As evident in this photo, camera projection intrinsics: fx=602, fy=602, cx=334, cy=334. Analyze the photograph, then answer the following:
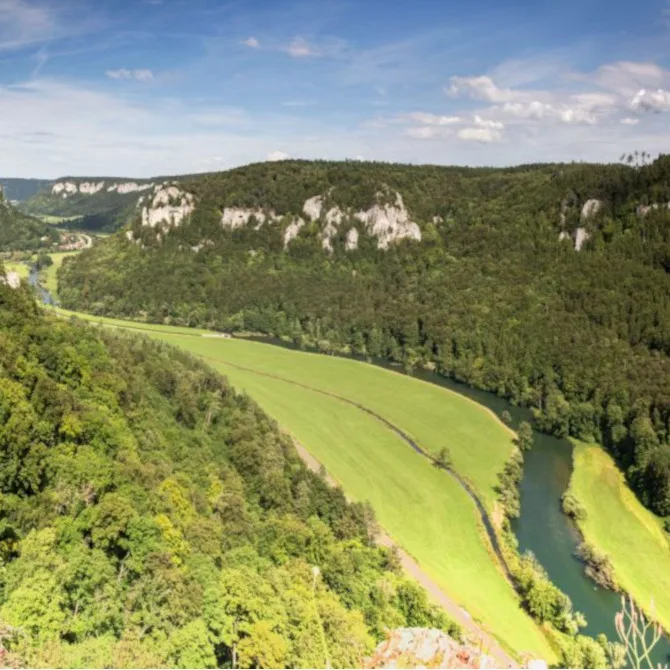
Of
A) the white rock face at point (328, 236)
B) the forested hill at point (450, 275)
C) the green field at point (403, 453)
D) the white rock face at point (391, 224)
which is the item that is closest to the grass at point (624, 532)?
the forested hill at point (450, 275)

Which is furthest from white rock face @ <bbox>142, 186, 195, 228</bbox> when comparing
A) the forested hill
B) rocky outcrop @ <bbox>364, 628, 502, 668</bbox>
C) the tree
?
rocky outcrop @ <bbox>364, 628, 502, 668</bbox>

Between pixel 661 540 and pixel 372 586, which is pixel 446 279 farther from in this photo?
pixel 372 586

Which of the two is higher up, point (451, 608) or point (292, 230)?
point (292, 230)

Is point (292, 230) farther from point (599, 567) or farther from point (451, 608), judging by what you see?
point (451, 608)

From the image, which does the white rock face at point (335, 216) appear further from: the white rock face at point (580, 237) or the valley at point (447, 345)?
the white rock face at point (580, 237)

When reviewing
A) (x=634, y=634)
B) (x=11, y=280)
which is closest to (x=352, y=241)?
(x=11, y=280)

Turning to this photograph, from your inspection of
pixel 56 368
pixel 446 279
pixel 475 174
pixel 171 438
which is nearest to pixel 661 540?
pixel 171 438
